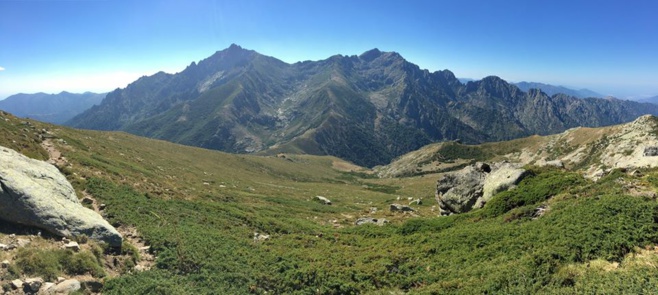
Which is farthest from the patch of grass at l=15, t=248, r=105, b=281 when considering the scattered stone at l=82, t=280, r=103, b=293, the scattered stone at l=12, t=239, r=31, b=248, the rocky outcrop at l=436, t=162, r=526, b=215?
the rocky outcrop at l=436, t=162, r=526, b=215

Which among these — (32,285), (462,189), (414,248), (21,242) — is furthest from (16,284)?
(462,189)

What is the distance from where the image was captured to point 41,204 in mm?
22125

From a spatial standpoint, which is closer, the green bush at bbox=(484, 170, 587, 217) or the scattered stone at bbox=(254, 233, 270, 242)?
the green bush at bbox=(484, 170, 587, 217)

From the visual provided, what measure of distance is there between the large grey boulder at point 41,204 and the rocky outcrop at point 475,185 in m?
40.9

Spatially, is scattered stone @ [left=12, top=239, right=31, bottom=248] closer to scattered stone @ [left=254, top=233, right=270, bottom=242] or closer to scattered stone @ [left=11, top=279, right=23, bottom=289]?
scattered stone @ [left=11, top=279, right=23, bottom=289]

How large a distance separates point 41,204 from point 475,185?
48184 millimetres

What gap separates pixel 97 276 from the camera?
65.1ft

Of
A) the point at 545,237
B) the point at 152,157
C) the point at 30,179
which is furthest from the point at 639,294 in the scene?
the point at 152,157

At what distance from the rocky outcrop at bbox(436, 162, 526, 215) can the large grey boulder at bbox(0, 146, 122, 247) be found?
40.9m

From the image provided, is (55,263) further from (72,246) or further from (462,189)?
(462,189)

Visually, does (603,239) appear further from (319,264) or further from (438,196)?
(438,196)

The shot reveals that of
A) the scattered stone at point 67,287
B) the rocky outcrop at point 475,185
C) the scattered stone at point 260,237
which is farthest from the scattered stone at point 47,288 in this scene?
the rocky outcrop at point 475,185

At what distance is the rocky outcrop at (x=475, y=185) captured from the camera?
39094mm

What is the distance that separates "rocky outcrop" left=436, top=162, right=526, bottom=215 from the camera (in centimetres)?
3909
